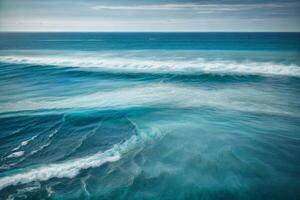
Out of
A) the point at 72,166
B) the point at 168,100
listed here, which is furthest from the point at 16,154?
the point at 168,100

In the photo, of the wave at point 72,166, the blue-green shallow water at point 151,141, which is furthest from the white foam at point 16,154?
the wave at point 72,166

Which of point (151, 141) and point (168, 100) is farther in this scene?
point (168, 100)

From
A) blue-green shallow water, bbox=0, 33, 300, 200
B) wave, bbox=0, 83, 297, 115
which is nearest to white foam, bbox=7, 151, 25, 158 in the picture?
blue-green shallow water, bbox=0, 33, 300, 200

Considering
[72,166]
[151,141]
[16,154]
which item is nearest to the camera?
[72,166]

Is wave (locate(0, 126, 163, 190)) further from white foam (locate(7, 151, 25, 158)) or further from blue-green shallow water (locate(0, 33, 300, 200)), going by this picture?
white foam (locate(7, 151, 25, 158))

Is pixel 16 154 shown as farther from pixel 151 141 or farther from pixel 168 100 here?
pixel 168 100

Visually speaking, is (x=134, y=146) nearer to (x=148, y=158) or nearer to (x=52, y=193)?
(x=148, y=158)

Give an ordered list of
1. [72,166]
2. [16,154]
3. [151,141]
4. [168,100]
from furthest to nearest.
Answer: [168,100]
[151,141]
[16,154]
[72,166]
